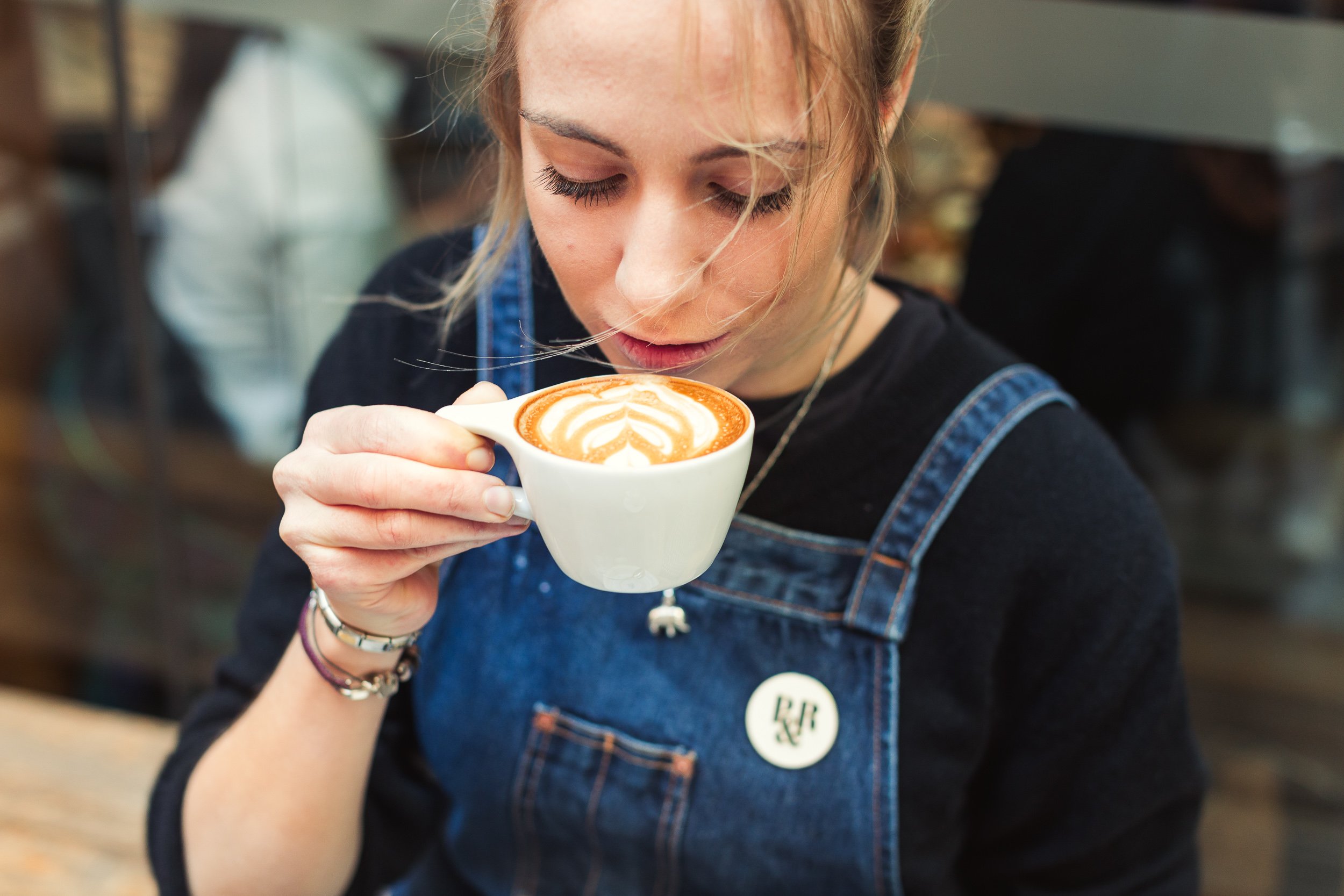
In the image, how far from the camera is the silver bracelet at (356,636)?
89 cm

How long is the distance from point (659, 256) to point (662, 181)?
5cm

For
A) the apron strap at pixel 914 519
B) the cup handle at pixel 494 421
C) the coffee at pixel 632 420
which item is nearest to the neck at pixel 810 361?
the apron strap at pixel 914 519

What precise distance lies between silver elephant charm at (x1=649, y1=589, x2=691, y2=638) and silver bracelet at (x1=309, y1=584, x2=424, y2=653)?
0.71 ft

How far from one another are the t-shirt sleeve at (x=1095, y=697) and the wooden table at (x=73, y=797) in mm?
1092

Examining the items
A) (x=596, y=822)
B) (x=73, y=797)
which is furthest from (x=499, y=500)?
(x=73, y=797)

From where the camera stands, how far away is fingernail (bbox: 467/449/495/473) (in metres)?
0.73

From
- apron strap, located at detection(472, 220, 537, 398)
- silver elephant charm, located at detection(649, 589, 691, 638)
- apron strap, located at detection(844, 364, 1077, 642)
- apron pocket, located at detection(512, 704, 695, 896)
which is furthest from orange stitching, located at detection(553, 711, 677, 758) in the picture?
apron strap, located at detection(472, 220, 537, 398)

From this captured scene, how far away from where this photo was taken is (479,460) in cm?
73

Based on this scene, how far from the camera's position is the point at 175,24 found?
202 cm

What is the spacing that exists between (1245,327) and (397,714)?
1.52 meters

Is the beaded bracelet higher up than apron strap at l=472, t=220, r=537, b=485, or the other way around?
apron strap at l=472, t=220, r=537, b=485

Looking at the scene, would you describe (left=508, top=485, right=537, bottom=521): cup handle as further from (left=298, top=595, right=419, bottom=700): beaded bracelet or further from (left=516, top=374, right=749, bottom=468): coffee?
(left=298, top=595, right=419, bottom=700): beaded bracelet

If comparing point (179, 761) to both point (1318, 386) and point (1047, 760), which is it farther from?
point (1318, 386)

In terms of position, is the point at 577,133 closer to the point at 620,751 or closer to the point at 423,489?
the point at 423,489
